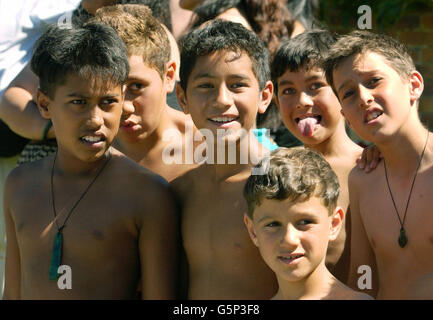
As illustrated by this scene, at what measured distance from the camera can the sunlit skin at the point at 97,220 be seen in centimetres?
271

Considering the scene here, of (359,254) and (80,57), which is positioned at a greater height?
(80,57)

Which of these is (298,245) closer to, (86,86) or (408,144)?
(408,144)

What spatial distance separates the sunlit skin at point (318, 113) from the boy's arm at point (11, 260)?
1171 mm

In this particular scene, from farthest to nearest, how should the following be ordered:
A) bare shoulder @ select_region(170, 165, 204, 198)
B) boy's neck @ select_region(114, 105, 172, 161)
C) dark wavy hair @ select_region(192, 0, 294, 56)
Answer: dark wavy hair @ select_region(192, 0, 294, 56)
boy's neck @ select_region(114, 105, 172, 161)
bare shoulder @ select_region(170, 165, 204, 198)

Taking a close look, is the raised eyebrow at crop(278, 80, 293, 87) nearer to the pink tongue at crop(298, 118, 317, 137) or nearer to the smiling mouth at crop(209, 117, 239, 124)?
Answer: the pink tongue at crop(298, 118, 317, 137)

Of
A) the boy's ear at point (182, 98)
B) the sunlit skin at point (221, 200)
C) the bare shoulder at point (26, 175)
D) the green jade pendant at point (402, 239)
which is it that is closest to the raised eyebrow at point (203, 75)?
the sunlit skin at point (221, 200)

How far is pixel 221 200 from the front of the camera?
2.84 m

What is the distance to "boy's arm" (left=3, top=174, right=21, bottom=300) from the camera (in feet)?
9.66

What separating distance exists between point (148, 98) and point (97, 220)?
0.62 meters

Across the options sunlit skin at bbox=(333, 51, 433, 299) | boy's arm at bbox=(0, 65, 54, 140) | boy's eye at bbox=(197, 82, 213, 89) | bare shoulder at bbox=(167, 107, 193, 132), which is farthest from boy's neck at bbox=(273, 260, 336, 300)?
boy's arm at bbox=(0, 65, 54, 140)

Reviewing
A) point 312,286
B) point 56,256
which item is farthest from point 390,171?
point 56,256

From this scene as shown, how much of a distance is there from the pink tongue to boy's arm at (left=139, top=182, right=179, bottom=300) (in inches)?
26.3

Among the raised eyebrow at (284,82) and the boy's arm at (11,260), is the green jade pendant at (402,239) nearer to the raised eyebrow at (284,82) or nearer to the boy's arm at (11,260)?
the raised eyebrow at (284,82)
